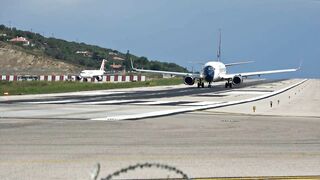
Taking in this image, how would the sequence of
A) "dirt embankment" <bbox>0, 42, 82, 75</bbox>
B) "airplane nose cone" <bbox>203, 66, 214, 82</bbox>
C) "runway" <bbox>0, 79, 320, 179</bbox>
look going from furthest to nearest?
1. "dirt embankment" <bbox>0, 42, 82, 75</bbox>
2. "airplane nose cone" <bbox>203, 66, 214, 82</bbox>
3. "runway" <bbox>0, 79, 320, 179</bbox>

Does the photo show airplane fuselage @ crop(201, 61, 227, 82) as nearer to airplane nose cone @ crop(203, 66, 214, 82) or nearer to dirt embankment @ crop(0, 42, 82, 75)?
airplane nose cone @ crop(203, 66, 214, 82)

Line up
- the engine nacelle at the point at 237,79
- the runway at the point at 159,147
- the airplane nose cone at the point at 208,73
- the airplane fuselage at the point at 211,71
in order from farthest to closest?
the engine nacelle at the point at 237,79 < the airplane fuselage at the point at 211,71 < the airplane nose cone at the point at 208,73 < the runway at the point at 159,147

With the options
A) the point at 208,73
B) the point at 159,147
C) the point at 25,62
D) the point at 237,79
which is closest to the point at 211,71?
the point at 208,73

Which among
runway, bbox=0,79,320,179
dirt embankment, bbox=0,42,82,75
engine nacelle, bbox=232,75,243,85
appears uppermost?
dirt embankment, bbox=0,42,82,75

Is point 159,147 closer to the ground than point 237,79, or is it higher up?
closer to the ground

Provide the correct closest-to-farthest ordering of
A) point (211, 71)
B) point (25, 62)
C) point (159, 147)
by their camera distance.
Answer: point (159, 147)
point (211, 71)
point (25, 62)

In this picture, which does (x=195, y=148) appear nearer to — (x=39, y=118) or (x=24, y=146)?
(x=24, y=146)

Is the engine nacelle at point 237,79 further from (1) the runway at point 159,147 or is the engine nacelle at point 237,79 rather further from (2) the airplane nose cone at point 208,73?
(1) the runway at point 159,147

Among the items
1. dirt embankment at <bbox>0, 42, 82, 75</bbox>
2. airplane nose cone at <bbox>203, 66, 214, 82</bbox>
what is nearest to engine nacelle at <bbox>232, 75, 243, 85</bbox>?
airplane nose cone at <bbox>203, 66, 214, 82</bbox>

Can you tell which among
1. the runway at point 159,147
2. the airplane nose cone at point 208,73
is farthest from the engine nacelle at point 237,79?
the runway at point 159,147

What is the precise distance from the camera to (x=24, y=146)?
1470 centimetres

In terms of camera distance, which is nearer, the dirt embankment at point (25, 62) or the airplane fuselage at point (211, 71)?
the airplane fuselage at point (211, 71)

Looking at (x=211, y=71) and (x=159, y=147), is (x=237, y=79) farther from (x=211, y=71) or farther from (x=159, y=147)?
(x=159, y=147)

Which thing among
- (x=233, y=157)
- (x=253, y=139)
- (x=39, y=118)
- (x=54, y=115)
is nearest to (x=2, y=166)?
(x=233, y=157)
